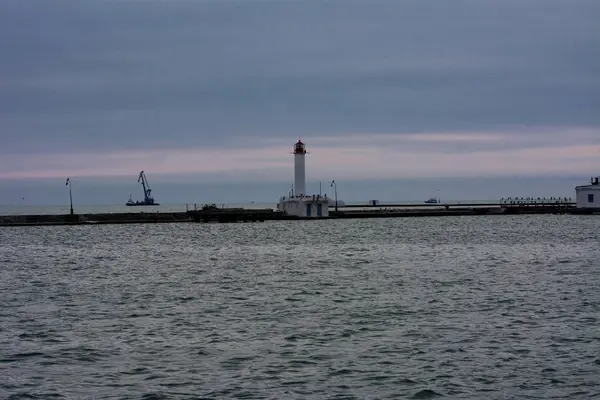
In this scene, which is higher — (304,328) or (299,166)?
(299,166)

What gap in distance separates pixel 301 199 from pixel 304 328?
83202mm

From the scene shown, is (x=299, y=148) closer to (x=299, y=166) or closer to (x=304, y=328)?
(x=299, y=166)

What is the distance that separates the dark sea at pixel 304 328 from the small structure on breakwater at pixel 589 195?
69.8 metres

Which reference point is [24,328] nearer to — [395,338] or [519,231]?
[395,338]

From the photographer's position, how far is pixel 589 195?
12106 cm

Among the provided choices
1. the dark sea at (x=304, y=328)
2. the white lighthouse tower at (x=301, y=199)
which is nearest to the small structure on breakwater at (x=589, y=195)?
the white lighthouse tower at (x=301, y=199)

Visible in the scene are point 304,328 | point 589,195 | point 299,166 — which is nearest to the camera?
point 304,328

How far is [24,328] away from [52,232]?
73.8m

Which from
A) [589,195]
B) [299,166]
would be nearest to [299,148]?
[299,166]

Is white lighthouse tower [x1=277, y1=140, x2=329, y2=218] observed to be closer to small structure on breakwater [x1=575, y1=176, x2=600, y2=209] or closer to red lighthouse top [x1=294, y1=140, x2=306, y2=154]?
red lighthouse top [x1=294, y1=140, x2=306, y2=154]

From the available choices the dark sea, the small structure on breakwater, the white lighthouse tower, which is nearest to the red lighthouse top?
the white lighthouse tower

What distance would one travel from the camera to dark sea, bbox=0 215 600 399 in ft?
59.0

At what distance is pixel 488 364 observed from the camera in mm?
19484

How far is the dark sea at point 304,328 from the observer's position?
18.0 m
